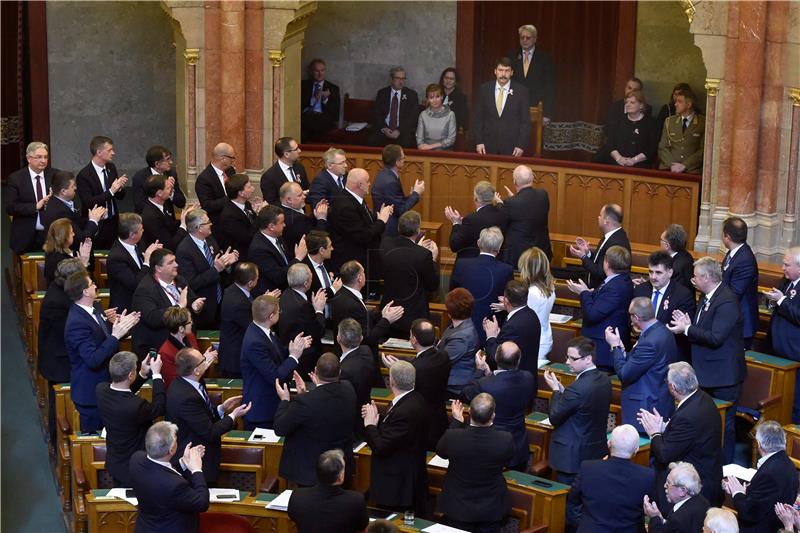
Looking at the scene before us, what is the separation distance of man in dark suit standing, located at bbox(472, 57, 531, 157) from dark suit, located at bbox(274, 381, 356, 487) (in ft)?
20.1

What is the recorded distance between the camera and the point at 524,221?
38.2 ft

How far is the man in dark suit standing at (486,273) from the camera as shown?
10.3m

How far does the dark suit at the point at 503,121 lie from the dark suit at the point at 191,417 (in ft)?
21.1

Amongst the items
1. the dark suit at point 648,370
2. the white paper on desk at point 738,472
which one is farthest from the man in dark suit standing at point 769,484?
the dark suit at point 648,370

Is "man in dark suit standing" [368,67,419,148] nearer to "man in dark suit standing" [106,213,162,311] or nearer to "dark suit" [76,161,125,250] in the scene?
"dark suit" [76,161,125,250]

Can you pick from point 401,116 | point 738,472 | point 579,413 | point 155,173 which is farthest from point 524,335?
point 401,116

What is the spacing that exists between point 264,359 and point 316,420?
2.69 feet

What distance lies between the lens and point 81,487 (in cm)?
908

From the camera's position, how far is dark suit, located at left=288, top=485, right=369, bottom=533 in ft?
25.2

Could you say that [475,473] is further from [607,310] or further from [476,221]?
[476,221]

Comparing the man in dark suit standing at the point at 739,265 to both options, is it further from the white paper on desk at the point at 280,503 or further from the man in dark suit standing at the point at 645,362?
the white paper on desk at the point at 280,503

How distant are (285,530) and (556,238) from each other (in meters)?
5.48

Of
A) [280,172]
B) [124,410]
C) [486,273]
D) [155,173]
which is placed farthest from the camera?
[280,172]

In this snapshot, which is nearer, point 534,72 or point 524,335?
point 524,335
